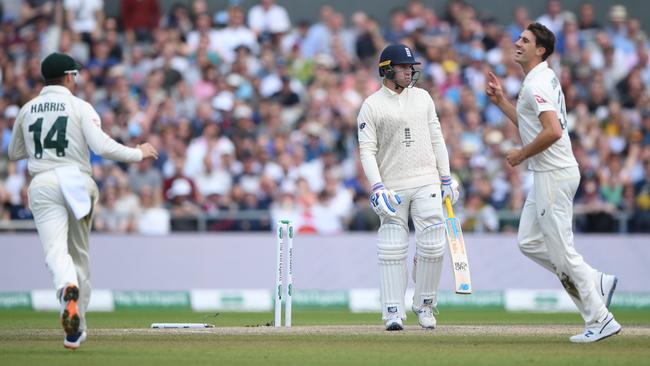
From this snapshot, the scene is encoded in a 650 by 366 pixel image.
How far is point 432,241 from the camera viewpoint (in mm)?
10672

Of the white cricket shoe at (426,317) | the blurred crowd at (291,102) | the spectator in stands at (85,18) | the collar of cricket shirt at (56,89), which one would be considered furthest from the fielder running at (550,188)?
→ the spectator in stands at (85,18)

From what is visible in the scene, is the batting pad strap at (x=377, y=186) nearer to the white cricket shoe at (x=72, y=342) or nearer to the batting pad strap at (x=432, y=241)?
the batting pad strap at (x=432, y=241)

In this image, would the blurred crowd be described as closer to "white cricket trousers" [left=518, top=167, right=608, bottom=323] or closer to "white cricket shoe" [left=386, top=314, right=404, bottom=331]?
"white cricket shoe" [left=386, top=314, right=404, bottom=331]

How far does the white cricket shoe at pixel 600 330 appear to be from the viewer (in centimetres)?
945

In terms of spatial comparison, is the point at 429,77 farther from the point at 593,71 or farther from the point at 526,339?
the point at 526,339

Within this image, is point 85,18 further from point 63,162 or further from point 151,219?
point 63,162

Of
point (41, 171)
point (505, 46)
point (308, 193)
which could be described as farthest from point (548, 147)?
point (505, 46)

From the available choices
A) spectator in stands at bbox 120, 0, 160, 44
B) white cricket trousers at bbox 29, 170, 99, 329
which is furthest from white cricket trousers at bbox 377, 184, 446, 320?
spectator in stands at bbox 120, 0, 160, 44

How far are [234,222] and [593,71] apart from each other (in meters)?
7.18

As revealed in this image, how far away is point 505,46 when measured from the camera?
21.0 metres

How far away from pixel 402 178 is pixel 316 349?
82.2 inches

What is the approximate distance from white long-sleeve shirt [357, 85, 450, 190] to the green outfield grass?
1.31 metres

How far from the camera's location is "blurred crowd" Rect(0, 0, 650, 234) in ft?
57.8

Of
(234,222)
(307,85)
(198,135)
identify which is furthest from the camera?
(307,85)
